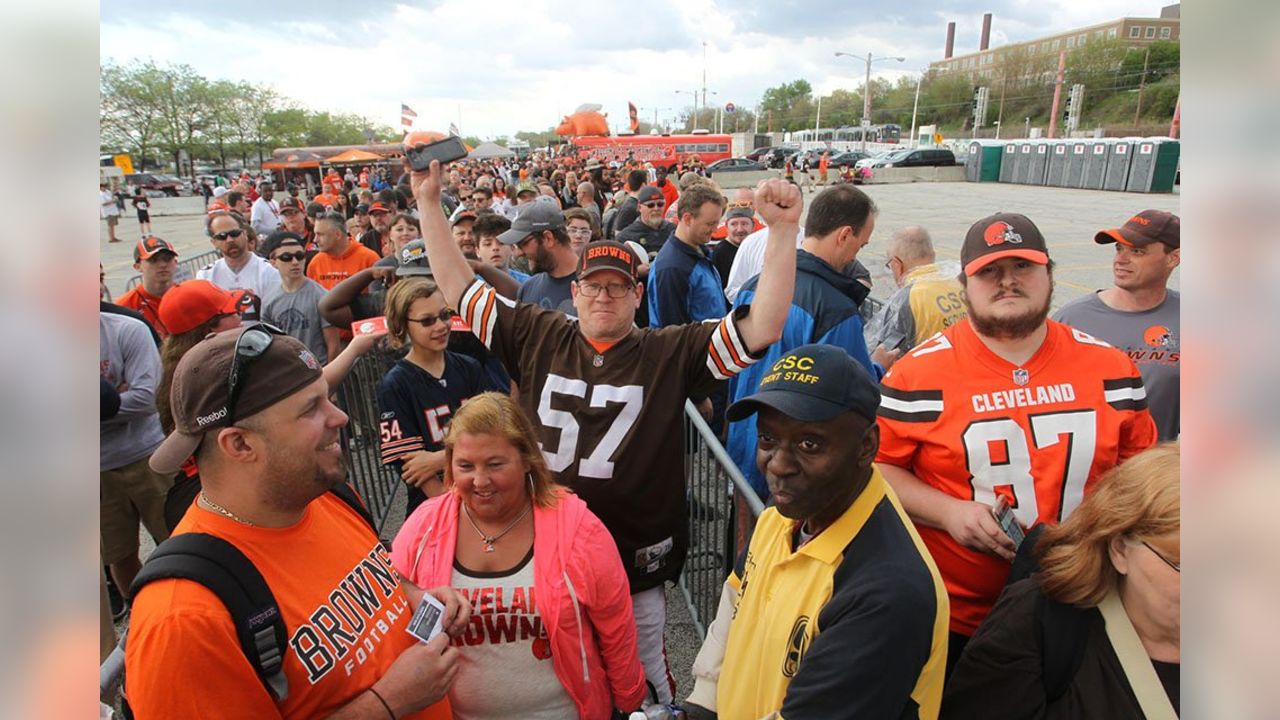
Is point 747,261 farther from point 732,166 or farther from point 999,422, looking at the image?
point 732,166

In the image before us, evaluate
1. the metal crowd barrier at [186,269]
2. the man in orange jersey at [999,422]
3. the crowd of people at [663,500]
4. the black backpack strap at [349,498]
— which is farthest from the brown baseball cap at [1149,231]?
the metal crowd barrier at [186,269]

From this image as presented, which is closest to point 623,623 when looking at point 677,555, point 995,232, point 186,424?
point 677,555

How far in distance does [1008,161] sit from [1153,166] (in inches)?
362

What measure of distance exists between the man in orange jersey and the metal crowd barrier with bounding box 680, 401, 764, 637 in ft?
2.03

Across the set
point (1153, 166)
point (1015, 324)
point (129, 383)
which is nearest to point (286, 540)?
point (1015, 324)

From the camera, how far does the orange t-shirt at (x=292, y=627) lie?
146 centimetres

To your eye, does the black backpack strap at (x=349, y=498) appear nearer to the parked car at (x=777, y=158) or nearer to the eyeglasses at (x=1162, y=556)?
the eyeglasses at (x=1162, y=556)

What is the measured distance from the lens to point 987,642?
5.56 feet

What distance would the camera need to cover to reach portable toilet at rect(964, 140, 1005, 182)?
3781cm

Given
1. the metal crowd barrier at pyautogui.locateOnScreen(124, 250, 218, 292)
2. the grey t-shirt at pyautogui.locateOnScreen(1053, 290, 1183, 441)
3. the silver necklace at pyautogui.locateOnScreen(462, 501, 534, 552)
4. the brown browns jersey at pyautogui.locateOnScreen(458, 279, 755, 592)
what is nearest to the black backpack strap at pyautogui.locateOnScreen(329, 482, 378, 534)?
the silver necklace at pyautogui.locateOnScreen(462, 501, 534, 552)

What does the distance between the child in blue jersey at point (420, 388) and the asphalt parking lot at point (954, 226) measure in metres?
1.77

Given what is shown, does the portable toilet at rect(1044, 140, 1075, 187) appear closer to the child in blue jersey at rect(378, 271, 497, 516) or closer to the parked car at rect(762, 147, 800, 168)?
the parked car at rect(762, 147, 800, 168)
